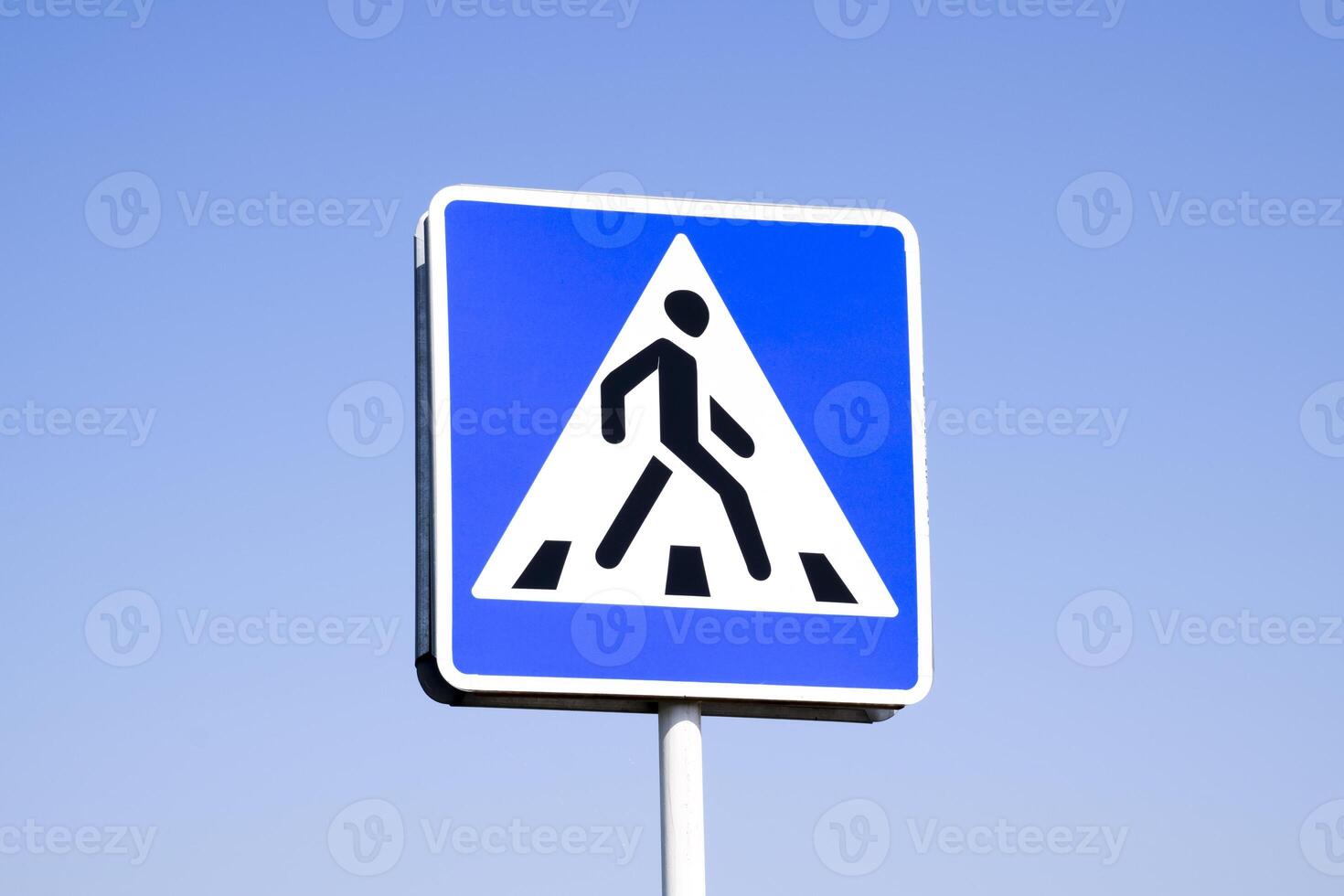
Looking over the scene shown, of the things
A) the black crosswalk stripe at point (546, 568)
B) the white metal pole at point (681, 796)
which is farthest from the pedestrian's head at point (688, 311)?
the white metal pole at point (681, 796)

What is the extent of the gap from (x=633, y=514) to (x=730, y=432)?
0.98 feet

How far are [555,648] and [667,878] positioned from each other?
528 millimetres

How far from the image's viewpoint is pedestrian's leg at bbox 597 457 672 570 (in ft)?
13.7

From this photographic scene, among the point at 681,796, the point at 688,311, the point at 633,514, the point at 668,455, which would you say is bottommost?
the point at 681,796

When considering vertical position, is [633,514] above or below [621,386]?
below

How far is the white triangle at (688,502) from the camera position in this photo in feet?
→ 13.7

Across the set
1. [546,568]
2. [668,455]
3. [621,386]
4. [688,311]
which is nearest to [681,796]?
[546,568]

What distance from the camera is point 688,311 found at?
14.4 ft

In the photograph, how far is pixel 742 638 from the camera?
4.20 metres

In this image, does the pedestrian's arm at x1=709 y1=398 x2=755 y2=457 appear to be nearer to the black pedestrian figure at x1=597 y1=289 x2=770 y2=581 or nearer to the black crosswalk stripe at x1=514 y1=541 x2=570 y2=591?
the black pedestrian figure at x1=597 y1=289 x2=770 y2=581

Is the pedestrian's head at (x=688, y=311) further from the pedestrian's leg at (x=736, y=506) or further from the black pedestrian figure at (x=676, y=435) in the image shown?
the pedestrian's leg at (x=736, y=506)

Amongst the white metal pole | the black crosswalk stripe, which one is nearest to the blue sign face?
the black crosswalk stripe

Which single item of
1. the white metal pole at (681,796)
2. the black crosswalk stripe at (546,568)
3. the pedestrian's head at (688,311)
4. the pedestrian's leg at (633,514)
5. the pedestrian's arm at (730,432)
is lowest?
the white metal pole at (681,796)

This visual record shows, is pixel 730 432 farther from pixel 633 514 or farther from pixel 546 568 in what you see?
pixel 546 568
